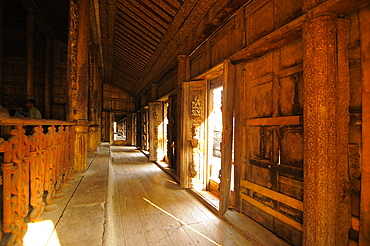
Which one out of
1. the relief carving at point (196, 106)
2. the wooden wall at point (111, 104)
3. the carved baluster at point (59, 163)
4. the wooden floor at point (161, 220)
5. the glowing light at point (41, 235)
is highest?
the wooden wall at point (111, 104)

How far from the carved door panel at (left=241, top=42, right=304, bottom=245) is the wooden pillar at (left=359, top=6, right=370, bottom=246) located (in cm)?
50

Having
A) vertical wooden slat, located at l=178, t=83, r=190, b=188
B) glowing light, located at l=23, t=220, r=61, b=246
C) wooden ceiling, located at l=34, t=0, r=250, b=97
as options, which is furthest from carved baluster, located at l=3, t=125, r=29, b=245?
vertical wooden slat, located at l=178, t=83, r=190, b=188

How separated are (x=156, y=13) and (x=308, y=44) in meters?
3.37

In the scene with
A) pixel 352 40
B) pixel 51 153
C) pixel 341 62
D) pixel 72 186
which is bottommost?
pixel 72 186

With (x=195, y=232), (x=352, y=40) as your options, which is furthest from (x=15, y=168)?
(x=352, y=40)

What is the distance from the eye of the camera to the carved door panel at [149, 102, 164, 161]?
8164mm

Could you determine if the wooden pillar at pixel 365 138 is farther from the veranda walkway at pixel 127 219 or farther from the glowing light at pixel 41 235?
the glowing light at pixel 41 235

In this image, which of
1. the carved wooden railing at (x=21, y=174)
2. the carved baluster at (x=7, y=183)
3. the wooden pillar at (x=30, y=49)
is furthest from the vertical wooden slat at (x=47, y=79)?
the carved baluster at (x=7, y=183)

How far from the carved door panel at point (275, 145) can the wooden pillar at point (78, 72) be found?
3220 millimetres

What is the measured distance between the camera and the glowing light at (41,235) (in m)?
1.50

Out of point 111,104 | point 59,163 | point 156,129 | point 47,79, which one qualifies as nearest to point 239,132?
point 59,163

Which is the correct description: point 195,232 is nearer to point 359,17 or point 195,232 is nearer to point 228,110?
point 228,110

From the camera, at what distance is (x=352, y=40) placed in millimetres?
1559

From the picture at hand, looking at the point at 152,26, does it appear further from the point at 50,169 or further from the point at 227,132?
the point at 50,169
